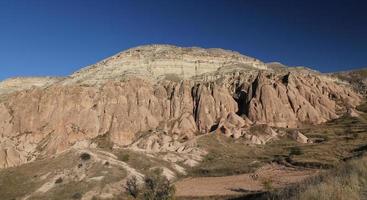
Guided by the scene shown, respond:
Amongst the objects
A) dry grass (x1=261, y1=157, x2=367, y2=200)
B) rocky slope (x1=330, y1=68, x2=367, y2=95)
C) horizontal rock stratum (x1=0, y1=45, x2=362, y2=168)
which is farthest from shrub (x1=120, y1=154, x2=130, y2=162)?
rocky slope (x1=330, y1=68, x2=367, y2=95)

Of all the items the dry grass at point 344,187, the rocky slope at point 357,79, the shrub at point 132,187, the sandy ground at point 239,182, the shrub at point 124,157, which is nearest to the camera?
the dry grass at point 344,187

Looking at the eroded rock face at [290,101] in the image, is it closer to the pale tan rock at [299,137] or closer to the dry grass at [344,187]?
the pale tan rock at [299,137]

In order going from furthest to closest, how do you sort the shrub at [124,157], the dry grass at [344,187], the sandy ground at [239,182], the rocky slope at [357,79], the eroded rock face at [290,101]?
the rocky slope at [357,79] → the eroded rock face at [290,101] → the shrub at [124,157] → the sandy ground at [239,182] → the dry grass at [344,187]

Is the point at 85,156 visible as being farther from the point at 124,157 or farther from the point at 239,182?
the point at 239,182

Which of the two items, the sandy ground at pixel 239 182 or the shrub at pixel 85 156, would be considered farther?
the shrub at pixel 85 156

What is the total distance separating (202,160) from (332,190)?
78644mm

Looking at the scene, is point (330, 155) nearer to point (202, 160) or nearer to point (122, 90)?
point (202, 160)

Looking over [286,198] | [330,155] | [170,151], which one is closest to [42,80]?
[170,151]

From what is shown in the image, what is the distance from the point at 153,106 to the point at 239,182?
52719mm

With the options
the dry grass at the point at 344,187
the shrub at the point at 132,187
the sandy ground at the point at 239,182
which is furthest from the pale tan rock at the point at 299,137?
the dry grass at the point at 344,187

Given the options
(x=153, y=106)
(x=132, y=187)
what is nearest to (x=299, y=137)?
(x=153, y=106)

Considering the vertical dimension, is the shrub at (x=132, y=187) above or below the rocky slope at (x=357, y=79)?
below

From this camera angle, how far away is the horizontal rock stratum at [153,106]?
107375 millimetres

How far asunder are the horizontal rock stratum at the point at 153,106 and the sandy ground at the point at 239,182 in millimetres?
27474
